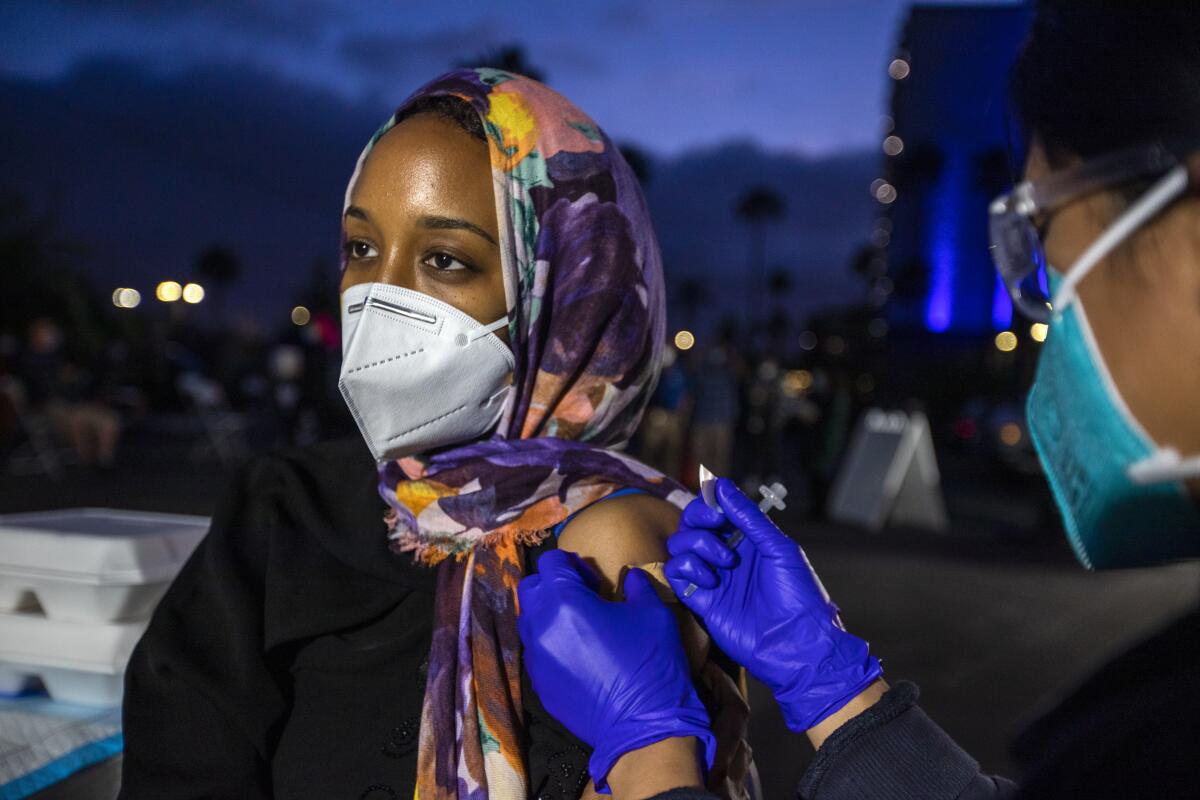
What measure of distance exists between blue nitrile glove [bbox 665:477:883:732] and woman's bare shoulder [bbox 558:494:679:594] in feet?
0.14

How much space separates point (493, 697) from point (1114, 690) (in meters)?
0.85

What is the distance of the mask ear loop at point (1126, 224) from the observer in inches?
33.8

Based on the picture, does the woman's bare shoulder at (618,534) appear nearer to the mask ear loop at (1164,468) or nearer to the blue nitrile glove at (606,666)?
the blue nitrile glove at (606,666)

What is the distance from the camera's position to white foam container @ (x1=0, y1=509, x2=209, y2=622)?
1732 millimetres

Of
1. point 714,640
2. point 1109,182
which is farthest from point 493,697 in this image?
point 1109,182

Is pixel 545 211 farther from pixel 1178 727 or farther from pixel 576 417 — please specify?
pixel 1178 727

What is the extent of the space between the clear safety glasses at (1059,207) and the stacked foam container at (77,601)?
160cm

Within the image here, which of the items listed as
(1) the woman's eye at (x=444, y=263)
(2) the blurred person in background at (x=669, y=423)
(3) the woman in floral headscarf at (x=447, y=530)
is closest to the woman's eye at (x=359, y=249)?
(3) the woman in floral headscarf at (x=447, y=530)

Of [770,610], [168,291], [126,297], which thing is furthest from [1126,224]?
[126,297]

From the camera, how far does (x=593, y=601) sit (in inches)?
49.6

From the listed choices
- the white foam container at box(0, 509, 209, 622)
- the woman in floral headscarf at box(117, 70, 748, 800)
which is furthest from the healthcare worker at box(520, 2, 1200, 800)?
the white foam container at box(0, 509, 209, 622)

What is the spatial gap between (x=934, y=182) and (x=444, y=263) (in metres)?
36.3

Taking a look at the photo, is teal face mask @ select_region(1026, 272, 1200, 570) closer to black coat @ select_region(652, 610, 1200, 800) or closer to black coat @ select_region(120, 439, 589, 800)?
black coat @ select_region(652, 610, 1200, 800)

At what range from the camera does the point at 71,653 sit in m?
1.76
